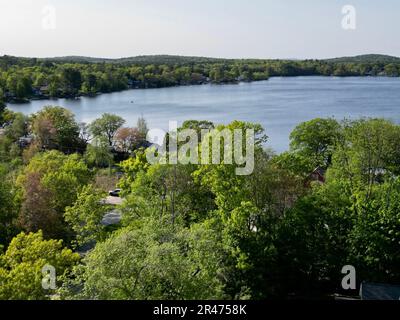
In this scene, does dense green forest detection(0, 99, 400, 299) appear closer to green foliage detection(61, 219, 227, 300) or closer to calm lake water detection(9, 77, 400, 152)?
green foliage detection(61, 219, 227, 300)

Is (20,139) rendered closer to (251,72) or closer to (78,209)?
(78,209)

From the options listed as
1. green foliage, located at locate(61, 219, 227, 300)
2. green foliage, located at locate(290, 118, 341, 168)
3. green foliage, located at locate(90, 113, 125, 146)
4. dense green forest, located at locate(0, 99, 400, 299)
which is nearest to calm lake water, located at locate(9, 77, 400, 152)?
green foliage, located at locate(90, 113, 125, 146)

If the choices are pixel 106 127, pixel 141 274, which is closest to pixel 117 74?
pixel 106 127

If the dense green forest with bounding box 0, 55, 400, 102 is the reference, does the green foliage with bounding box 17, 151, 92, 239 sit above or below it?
below

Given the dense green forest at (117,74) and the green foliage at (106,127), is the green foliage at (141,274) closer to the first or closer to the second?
the green foliage at (106,127)

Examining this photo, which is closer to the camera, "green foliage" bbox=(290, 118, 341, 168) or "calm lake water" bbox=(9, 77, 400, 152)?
"green foliage" bbox=(290, 118, 341, 168)

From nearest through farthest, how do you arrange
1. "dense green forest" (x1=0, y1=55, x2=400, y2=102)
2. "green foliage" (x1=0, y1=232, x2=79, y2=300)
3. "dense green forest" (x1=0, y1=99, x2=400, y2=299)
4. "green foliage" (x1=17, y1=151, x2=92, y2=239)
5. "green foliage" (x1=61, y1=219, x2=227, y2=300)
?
"green foliage" (x1=61, y1=219, x2=227, y2=300) → "dense green forest" (x1=0, y1=99, x2=400, y2=299) → "green foliage" (x1=0, y1=232, x2=79, y2=300) → "green foliage" (x1=17, y1=151, x2=92, y2=239) → "dense green forest" (x1=0, y1=55, x2=400, y2=102)
